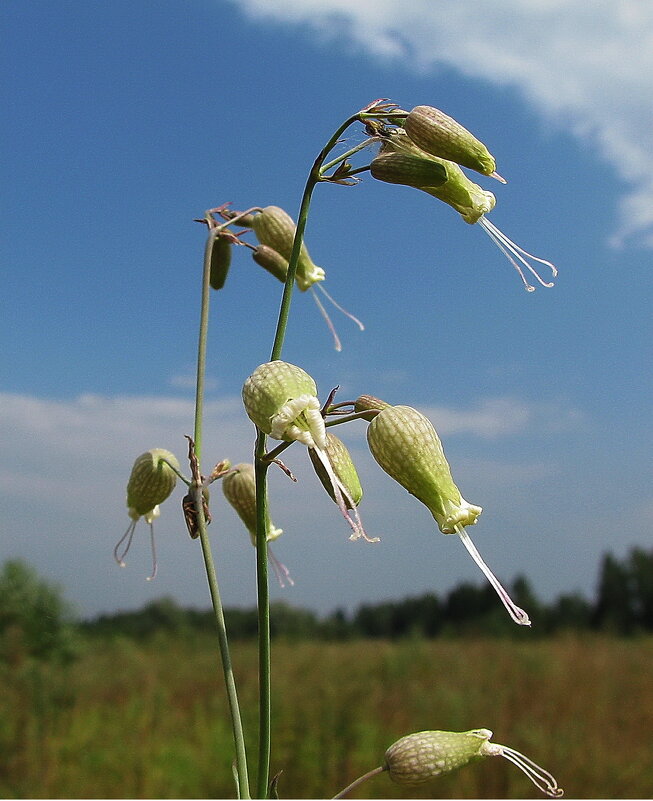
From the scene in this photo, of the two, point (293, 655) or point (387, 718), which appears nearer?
point (387, 718)

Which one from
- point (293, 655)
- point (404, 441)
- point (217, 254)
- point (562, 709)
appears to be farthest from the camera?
point (293, 655)

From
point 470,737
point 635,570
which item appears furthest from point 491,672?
point 635,570

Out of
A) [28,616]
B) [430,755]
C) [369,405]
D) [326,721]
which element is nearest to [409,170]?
[369,405]

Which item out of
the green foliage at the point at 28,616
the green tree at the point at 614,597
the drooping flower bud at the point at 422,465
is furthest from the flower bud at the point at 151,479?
the green tree at the point at 614,597

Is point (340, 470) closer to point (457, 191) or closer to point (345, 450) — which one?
point (345, 450)

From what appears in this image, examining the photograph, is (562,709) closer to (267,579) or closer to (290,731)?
(290,731)

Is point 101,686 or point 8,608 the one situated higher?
point 8,608
